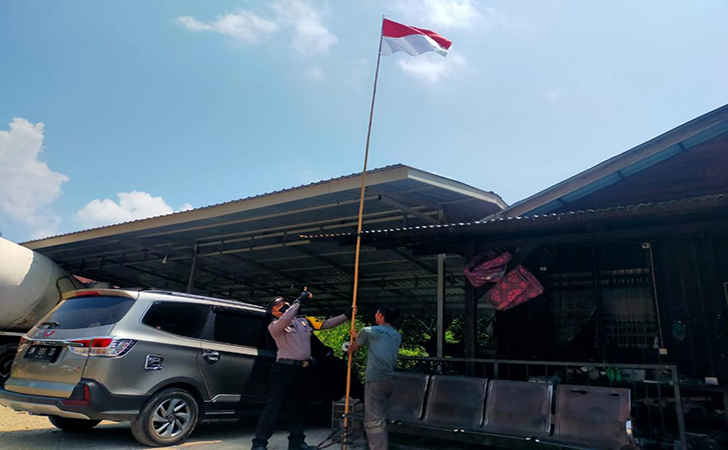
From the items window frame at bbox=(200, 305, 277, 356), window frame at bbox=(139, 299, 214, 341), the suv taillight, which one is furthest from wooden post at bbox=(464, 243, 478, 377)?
the suv taillight

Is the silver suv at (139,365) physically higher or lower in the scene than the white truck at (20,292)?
lower

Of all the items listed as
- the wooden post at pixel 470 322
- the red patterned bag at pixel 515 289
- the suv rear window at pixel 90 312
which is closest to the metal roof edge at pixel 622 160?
the red patterned bag at pixel 515 289

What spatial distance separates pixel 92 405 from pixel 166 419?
2.80 feet

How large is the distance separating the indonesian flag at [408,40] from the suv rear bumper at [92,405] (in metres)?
5.61

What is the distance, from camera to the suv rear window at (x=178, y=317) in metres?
5.67

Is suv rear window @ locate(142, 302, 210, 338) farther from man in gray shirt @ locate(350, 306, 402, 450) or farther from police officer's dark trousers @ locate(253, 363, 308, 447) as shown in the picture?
man in gray shirt @ locate(350, 306, 402, 450)

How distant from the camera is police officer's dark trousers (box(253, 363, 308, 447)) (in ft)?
Answer: 17.6

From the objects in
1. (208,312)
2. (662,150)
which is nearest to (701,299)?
(662,150)

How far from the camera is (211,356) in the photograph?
6055 millimetres

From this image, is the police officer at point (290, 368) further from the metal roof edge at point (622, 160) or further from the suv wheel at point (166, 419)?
the metal roof edge at point (622, 160)

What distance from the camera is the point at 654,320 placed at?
6.29m

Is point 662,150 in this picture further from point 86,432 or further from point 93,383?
point 86,432

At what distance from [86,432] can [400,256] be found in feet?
20.2

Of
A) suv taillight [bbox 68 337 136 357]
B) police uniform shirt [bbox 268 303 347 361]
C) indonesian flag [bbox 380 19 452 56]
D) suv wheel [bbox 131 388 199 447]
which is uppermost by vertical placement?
indonesian flag [bbox 380 19 452 56]
